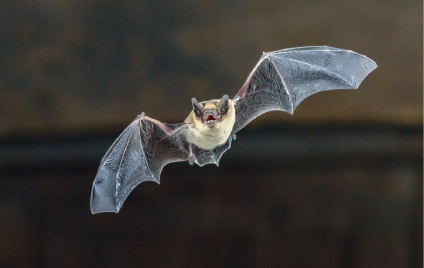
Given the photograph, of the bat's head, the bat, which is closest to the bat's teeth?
the bat's head

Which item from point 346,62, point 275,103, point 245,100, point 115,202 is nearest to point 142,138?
point 115,202

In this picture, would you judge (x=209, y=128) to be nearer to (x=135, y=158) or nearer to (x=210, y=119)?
(x=210, y=119)

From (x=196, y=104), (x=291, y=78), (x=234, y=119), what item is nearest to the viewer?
(x=196, y=104)

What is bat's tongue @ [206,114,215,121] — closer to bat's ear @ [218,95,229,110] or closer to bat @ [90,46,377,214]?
bat's ear @ [218,95,229,110]

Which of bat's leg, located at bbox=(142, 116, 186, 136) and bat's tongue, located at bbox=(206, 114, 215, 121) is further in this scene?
bat's leg, located at bbox=(142, 116, 186, 136)

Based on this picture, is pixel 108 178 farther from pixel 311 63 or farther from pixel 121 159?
pixel 311 63

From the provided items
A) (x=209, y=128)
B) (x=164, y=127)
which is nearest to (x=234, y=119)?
(x=209, y=128)

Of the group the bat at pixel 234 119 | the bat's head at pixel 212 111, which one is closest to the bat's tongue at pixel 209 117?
the bat's head at pixel 212 111

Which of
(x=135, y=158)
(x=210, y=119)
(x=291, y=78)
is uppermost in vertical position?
(x=291, y=78)
